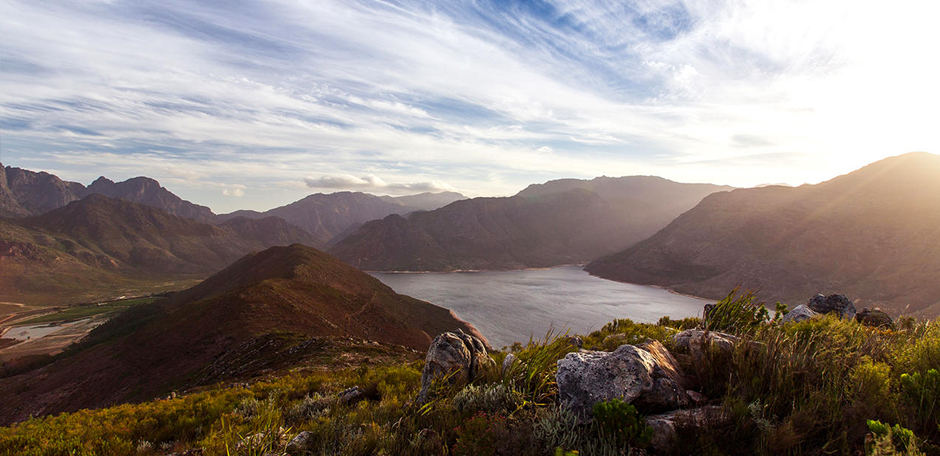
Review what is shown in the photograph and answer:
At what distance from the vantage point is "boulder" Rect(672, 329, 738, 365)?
19.7 feet

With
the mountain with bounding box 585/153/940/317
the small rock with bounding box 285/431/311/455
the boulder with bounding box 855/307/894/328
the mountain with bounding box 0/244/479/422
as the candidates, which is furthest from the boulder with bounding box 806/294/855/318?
the mountain with bounding box 585/153/940/317

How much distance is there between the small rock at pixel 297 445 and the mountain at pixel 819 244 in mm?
117574

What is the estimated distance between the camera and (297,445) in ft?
18.1

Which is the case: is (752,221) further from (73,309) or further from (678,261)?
(73,309)

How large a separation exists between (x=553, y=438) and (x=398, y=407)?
349cm

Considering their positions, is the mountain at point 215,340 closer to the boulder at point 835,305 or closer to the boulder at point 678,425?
the boulder at point 678,425

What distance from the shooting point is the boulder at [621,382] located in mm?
5035

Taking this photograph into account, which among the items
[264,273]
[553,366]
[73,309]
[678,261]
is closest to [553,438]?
[553,366]

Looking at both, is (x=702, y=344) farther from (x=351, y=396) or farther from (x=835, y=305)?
(x=835, y=305)

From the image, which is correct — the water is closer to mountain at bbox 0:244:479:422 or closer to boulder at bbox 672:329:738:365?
mountain at bbox 0:244:479:422

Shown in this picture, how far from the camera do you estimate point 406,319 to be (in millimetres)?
72188

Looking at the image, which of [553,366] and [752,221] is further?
[752,221]

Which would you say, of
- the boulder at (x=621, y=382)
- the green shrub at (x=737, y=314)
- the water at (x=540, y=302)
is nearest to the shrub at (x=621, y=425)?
the boulder at (x=621, y=382)

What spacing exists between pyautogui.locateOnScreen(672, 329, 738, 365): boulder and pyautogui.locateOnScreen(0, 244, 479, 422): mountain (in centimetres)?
2505
